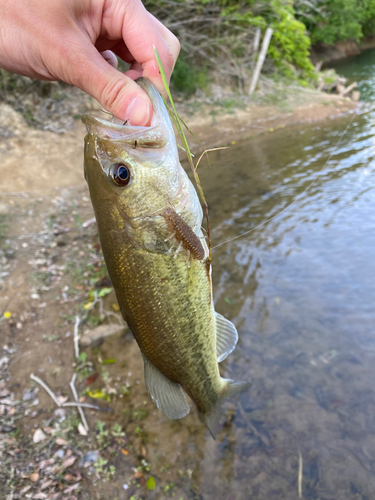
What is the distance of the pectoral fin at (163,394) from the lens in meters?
1.87

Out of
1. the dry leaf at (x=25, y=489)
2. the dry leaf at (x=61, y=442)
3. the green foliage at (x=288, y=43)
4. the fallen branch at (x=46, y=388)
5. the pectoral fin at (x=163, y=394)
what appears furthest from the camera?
the green foliage at (x=288, y=43)

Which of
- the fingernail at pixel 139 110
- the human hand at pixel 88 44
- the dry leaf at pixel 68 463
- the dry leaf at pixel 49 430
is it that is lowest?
the dry leaf at pixel 49 430

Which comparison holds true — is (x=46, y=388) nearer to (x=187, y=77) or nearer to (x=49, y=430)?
(x=49, y=430)

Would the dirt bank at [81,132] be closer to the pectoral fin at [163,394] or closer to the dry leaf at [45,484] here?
the dry leaf at [45,484]

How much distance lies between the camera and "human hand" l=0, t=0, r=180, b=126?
153 centimetres

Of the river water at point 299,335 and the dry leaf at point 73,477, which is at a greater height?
the river water at point 299,335

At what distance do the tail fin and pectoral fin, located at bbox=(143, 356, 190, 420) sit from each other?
0.29 meters

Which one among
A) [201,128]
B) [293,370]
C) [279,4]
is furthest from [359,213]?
[279,4]

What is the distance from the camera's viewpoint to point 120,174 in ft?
4.99

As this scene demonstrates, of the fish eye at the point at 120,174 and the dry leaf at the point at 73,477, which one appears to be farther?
the dry leaf at the point at 73,477

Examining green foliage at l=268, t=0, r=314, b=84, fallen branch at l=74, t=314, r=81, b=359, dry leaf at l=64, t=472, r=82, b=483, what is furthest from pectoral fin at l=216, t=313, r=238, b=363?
green foliage at l=268, t=0, r=314, b=84

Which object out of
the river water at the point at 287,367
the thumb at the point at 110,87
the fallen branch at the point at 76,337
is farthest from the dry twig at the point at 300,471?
the thumb at the point at 110,87

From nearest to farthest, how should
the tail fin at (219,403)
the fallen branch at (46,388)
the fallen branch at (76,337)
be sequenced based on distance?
the tail fin at (219,403), the fallen branch at (46,388), the fallen branch at (76,337)

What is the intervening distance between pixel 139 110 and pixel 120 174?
31cm
